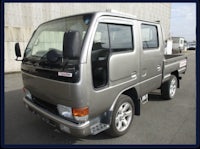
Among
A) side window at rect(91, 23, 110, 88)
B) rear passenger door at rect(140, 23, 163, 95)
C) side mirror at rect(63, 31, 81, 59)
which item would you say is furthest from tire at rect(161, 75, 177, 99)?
side mirror at rect(63, 31, 81, 59)

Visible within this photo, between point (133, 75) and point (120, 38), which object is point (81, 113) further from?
point (120, 38)

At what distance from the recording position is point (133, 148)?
2848 mm

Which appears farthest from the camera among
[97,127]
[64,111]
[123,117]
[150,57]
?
[150,57]

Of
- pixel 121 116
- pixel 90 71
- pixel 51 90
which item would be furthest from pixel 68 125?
pixel 121 116

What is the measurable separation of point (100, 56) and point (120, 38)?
1.74ft

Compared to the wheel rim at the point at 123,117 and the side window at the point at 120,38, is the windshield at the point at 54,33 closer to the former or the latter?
the side window at the point at 120,38

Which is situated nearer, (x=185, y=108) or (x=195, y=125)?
(x=195, y=125)

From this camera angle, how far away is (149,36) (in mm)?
3717

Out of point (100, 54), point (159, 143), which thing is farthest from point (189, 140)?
point (100, 54)

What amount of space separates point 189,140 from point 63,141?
7.12ft

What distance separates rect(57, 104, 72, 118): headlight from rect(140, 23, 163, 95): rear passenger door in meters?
1.65

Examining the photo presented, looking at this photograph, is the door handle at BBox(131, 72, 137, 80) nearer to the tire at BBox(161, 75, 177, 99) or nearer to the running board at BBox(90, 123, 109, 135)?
the running board at BBox(90, 123, 109, 135)

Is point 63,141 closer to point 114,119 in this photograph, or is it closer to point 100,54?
point 114,119

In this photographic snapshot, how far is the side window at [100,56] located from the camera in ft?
8.49
